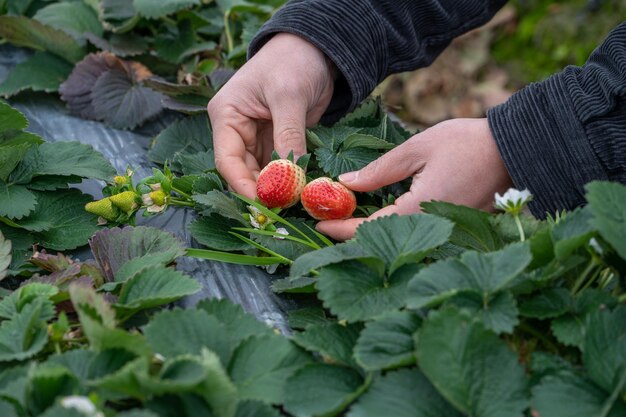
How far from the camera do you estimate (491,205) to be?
3.76ft

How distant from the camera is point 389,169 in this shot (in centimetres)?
111

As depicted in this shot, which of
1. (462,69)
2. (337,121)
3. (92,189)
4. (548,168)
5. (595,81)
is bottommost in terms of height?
(462,69)

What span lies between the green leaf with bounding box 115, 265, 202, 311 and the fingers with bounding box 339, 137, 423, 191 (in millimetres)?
334

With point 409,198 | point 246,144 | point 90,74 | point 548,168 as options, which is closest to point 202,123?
point 246,144

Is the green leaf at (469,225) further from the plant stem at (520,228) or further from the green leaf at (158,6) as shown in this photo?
the green leaf at (158,6)

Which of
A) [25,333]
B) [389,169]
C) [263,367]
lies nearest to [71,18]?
[389,169]

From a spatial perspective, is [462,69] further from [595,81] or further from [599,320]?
[599,320]

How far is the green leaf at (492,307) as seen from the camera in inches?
28.9

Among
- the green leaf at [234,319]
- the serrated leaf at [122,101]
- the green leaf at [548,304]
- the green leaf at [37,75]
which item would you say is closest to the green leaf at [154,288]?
the green leaf at [234,319]

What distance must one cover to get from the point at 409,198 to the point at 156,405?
20.5 inches

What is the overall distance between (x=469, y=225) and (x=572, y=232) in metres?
0.17

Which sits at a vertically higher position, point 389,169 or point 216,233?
point 389,169

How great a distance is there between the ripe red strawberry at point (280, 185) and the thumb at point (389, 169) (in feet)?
0.27

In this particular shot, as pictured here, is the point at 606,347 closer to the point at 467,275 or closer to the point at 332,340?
the point at 467,275
